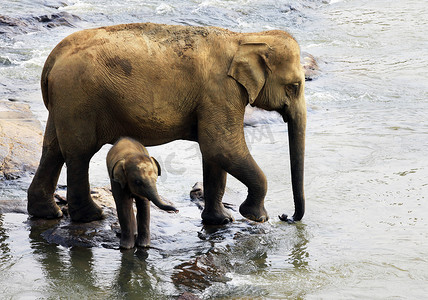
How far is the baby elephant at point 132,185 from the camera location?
→ 5953 millimetres

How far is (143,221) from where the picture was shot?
6473mm

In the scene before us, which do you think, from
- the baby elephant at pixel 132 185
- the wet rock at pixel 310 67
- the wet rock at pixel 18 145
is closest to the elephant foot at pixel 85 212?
the baby elephant at pixel 132 185

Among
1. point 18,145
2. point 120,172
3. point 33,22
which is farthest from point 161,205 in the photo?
point 33,22

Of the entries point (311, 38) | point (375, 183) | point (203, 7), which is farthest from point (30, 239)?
point (203, 7)

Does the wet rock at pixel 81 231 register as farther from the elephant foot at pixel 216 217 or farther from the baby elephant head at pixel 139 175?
the elephant foot at pixel 216 217

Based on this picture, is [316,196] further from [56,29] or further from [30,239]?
[56,29]

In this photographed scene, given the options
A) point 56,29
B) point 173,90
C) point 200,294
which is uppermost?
point 173,90

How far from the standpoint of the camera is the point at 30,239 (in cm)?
675

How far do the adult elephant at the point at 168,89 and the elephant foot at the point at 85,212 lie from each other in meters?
0.06

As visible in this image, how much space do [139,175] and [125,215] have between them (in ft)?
1.86

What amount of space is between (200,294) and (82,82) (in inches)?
86.7

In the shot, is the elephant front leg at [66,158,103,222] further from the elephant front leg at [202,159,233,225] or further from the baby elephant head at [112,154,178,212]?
the elephant front leg at [202,159,233,225]

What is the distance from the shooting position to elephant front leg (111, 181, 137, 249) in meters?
6.24

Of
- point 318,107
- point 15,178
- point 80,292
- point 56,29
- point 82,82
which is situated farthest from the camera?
point 56,29
